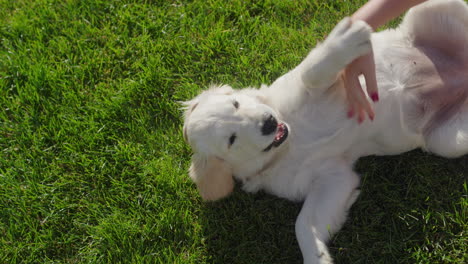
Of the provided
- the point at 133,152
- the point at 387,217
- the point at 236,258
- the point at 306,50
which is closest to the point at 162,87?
the point at 133,152

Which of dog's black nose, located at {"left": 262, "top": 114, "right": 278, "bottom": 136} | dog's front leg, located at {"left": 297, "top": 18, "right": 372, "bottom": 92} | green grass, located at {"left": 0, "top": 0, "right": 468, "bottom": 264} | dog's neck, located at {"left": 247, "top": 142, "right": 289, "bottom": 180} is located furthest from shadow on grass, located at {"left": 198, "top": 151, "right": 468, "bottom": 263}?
dog's front leg, located at {"left": 297, "top": 18, "right": 372, "bottom": 92}

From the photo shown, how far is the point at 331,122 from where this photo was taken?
217cm

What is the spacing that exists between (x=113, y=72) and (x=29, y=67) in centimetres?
73

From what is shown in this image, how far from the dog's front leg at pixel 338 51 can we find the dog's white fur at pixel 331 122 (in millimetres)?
12

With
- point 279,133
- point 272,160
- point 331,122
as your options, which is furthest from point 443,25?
point 272,160

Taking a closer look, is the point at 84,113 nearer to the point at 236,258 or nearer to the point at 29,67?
the point at 29,67

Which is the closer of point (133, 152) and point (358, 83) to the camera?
point (358, 83)

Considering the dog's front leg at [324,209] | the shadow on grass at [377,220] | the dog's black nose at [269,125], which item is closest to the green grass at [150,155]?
the shadow on grass at [377,220]

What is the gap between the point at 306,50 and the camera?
2.90 m

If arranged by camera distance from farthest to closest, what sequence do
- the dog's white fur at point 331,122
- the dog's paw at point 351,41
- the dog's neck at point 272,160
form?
the dog's neck at point 272,160 → the dog's white fur at point 331,122 → the dog's paw at point 351,41

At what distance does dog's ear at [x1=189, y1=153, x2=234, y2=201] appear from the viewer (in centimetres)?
213

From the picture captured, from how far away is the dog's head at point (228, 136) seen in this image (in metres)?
2.01

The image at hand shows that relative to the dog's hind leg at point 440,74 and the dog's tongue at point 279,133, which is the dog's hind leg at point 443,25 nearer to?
the dog's hind leg at point 440,74

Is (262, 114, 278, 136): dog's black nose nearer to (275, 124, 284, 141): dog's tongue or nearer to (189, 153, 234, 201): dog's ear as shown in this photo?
(275, 124, 284, 141): dog's tongue
